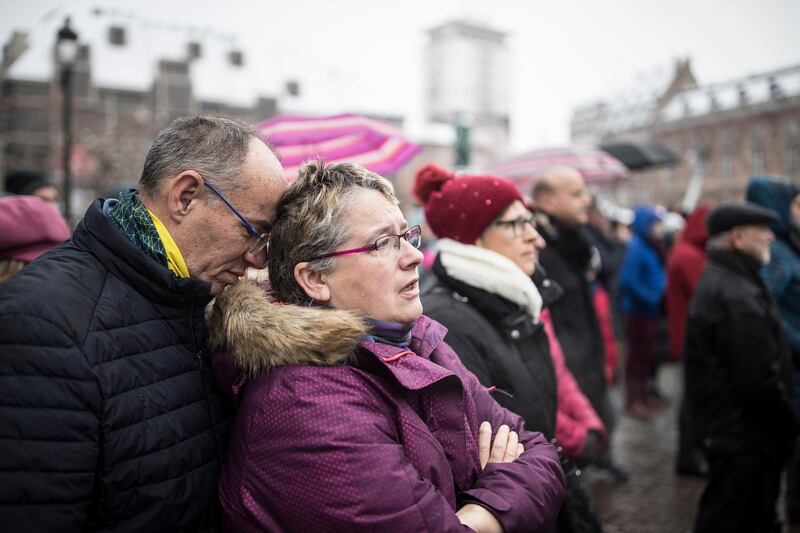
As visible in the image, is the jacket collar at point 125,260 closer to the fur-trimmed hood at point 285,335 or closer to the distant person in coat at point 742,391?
the fur-trimmed hood at point 285,335

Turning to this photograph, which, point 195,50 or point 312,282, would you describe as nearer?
point 312,282

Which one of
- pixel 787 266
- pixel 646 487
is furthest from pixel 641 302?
pixel 787 266

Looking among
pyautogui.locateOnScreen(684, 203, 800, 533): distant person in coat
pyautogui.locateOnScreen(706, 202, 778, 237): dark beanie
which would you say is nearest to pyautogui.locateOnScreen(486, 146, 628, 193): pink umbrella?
pyautogui.locateOnScreen(706, 202, 778, 237): dark beanie

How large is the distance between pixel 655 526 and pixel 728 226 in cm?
231

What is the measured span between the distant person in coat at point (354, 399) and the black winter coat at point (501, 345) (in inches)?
19.4

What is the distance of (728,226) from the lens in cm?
412

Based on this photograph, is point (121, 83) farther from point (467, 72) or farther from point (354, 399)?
point (467, 72)

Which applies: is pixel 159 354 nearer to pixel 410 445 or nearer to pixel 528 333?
pixel 410 445

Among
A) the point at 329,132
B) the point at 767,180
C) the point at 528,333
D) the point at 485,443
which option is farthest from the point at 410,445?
the point at 767,180

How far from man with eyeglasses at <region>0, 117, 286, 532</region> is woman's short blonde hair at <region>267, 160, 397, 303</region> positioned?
0.17ft

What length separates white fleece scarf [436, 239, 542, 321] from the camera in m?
2.65

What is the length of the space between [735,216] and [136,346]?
3.84 m

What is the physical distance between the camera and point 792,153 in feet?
96.0

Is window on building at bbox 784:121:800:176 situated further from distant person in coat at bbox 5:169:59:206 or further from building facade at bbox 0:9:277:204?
distant person in coat at bbox 5:169:59:206
